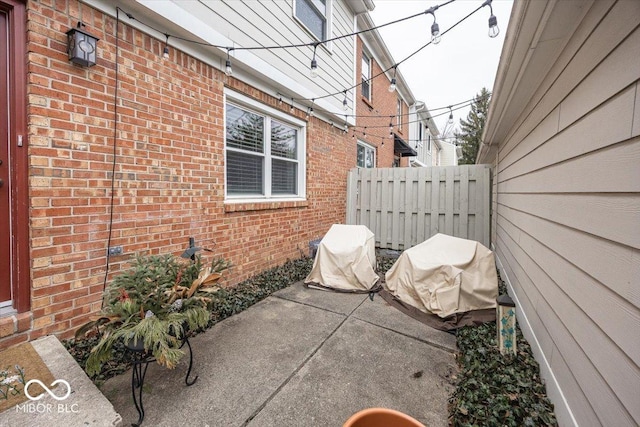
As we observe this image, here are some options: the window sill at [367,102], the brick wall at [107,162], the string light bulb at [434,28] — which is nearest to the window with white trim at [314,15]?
the window sill at [367,102]

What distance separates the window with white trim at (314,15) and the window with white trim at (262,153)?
198 cm

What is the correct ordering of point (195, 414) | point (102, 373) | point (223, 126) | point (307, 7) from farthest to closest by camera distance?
point (307, 7) → point (223, 126) → point (102, 373) → point (195, 414)

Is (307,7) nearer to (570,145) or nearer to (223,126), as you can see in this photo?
(223,126)

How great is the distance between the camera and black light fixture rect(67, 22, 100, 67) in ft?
7.08

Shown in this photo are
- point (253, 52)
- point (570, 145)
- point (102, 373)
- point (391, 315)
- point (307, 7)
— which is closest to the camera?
point (570, 145)

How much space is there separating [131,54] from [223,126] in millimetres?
1164

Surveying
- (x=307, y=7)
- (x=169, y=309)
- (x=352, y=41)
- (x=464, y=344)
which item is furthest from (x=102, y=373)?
(x=352, y=41)

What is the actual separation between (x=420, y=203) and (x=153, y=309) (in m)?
5.09

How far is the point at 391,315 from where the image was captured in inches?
126

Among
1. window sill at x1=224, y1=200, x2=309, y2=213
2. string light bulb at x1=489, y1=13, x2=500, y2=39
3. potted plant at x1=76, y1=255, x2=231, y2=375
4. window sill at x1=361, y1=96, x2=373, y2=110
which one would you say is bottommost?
potted plant at x1=76, y1=255, x2=231, y2=375

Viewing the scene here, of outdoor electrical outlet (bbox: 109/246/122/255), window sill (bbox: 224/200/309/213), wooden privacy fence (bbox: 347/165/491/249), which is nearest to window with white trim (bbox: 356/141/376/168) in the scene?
wooden privacy fence (bbox: 347/165/491/249)

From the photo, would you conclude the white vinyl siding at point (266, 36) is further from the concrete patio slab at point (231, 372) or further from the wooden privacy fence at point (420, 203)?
the concrete patio slab at point (231, 372)

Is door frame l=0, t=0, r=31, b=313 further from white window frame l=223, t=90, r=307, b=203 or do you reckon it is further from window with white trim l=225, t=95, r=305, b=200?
window with white trim l=225, t=95, r=305, b=200

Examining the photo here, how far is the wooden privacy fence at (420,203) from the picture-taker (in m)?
5.24
